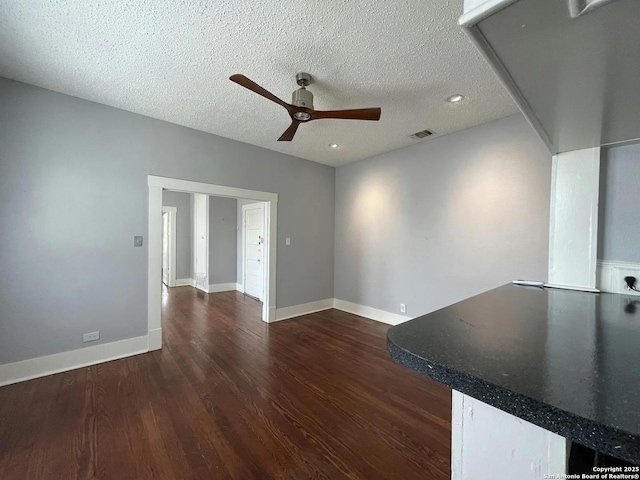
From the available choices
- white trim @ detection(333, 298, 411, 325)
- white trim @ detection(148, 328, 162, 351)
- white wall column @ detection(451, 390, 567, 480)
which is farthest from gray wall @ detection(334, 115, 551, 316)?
white trim @ detection(148, 328, 162, 351)

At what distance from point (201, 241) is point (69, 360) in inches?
156

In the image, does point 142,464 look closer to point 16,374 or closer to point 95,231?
point 16,374

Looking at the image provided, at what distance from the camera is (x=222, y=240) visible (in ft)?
20.0

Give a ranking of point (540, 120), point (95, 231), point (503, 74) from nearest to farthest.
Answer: point (503, 74) < point (540, 120) < point (95, 231)

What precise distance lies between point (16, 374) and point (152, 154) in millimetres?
2338

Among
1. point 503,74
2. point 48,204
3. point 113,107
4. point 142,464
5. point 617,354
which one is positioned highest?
point 113,107

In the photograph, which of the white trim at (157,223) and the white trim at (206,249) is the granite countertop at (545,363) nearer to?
the white trim at (157,223)

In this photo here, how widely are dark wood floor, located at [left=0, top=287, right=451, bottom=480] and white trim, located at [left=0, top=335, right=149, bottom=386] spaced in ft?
0.31

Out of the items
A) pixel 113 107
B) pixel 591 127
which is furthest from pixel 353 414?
pixel 113 107

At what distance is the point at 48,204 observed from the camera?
2.35 metres

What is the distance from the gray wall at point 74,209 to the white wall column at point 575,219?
3374mm

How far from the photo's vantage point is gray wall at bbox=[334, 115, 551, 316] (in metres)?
2.62

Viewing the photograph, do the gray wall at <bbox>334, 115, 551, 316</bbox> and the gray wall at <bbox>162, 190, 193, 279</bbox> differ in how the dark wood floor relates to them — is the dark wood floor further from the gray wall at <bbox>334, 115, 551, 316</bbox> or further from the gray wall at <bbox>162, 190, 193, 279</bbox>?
the gray wall at <bbox>162, 190, 193, 279</bbox>

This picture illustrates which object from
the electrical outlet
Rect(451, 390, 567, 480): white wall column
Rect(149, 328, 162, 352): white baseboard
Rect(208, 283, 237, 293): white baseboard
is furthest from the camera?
Rect(208, 283, 237, 293): white baseboard
